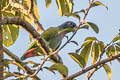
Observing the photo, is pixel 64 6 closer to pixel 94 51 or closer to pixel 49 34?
pixel 49 34

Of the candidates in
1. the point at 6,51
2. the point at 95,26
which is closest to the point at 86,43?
the point at 95,26

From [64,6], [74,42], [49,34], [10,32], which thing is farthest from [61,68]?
[49,34]

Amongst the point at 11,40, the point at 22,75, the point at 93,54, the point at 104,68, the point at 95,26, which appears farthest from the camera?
the point at 11,40

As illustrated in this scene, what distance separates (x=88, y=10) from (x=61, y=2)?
2068mm

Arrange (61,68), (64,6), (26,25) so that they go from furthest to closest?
(64,6), (26,25), (61,68)

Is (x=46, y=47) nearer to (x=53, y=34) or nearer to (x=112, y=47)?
(x=112, y=47)

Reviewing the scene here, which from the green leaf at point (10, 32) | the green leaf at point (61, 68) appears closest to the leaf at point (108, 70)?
the green leaf at point (61, 68)

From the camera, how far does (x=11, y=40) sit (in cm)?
455

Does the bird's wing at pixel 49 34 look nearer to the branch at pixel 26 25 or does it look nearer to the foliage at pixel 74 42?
the foliage at pixel 74 42

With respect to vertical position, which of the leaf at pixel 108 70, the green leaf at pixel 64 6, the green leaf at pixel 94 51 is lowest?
the leaf at pixel 108 70

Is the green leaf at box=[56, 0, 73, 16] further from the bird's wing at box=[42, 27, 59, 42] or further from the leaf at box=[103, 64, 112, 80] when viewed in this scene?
the leaf at box=[103, 64, 112, 80]

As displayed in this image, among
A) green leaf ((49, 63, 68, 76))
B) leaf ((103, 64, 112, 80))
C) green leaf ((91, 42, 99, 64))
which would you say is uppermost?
green leaf ((49, 63, 68, 76))

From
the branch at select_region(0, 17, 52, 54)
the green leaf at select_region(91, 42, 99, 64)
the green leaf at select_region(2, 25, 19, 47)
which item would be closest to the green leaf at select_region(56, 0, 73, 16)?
the green leaf at select_region(2, 25, 19, 47)

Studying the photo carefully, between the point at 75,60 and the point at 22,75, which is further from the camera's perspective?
the point at 75,60
